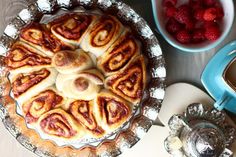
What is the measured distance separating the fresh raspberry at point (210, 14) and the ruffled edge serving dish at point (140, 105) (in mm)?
120

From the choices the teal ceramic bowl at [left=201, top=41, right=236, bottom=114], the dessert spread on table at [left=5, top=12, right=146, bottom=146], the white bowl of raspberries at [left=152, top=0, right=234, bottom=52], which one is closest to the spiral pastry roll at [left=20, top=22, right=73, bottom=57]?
the dessert spread on table at [left=5, top=12, right=146, bottom=146]

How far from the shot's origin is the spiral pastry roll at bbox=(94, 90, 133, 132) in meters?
1.13

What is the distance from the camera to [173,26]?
3.99 ft

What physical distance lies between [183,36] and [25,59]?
1.12 feet

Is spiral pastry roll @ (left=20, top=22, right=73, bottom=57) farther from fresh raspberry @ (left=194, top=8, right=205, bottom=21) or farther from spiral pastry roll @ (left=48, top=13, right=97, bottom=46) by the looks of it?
fresh raspberry @ (left=194, top=8, right=205, bottom=21)

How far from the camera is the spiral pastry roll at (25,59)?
114 centimetres

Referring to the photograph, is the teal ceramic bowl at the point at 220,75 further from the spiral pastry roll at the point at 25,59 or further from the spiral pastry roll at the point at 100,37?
the spiral pastry roll at the point at 25,59

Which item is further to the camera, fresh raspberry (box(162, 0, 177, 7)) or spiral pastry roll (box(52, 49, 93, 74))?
fresh raspberry (box(162, 0, 177, 7))

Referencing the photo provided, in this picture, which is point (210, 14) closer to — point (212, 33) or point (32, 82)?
point (212, 33)

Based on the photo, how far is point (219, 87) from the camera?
125cm

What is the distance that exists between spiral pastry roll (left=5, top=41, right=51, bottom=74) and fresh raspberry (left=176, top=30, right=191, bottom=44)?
29 centimetres

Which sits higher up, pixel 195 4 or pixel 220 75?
pixel 195 4

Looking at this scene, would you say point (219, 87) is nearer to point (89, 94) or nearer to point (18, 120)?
point (89, 94)

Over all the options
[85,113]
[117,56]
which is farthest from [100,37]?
[85,113]
